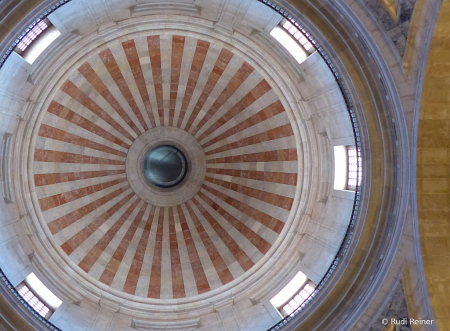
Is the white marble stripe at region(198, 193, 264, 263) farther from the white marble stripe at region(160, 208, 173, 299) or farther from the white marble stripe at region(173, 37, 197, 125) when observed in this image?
the white marble stripe at region(173, 37, 197, 125)

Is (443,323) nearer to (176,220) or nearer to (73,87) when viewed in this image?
(176,220)

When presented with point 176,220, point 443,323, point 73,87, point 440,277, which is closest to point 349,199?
point 440,277

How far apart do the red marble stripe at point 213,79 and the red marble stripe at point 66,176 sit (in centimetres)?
492

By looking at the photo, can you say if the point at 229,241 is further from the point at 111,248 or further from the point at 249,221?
the point at 111,248

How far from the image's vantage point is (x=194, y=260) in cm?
2050

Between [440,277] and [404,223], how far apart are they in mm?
2239

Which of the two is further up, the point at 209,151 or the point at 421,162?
the point at 209,151

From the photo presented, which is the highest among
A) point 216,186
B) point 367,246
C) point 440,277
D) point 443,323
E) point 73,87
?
point 73,87

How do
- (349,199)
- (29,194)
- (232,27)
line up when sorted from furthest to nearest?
(29,194) < (232,27) < (349,199)

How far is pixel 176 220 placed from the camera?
2131 centimetres

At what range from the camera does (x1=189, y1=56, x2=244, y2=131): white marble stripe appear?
18886 millimetres

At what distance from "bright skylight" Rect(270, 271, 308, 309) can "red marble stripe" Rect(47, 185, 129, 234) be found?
9.83 metres

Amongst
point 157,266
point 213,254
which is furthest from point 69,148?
point 213,254

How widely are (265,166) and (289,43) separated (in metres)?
6.67
